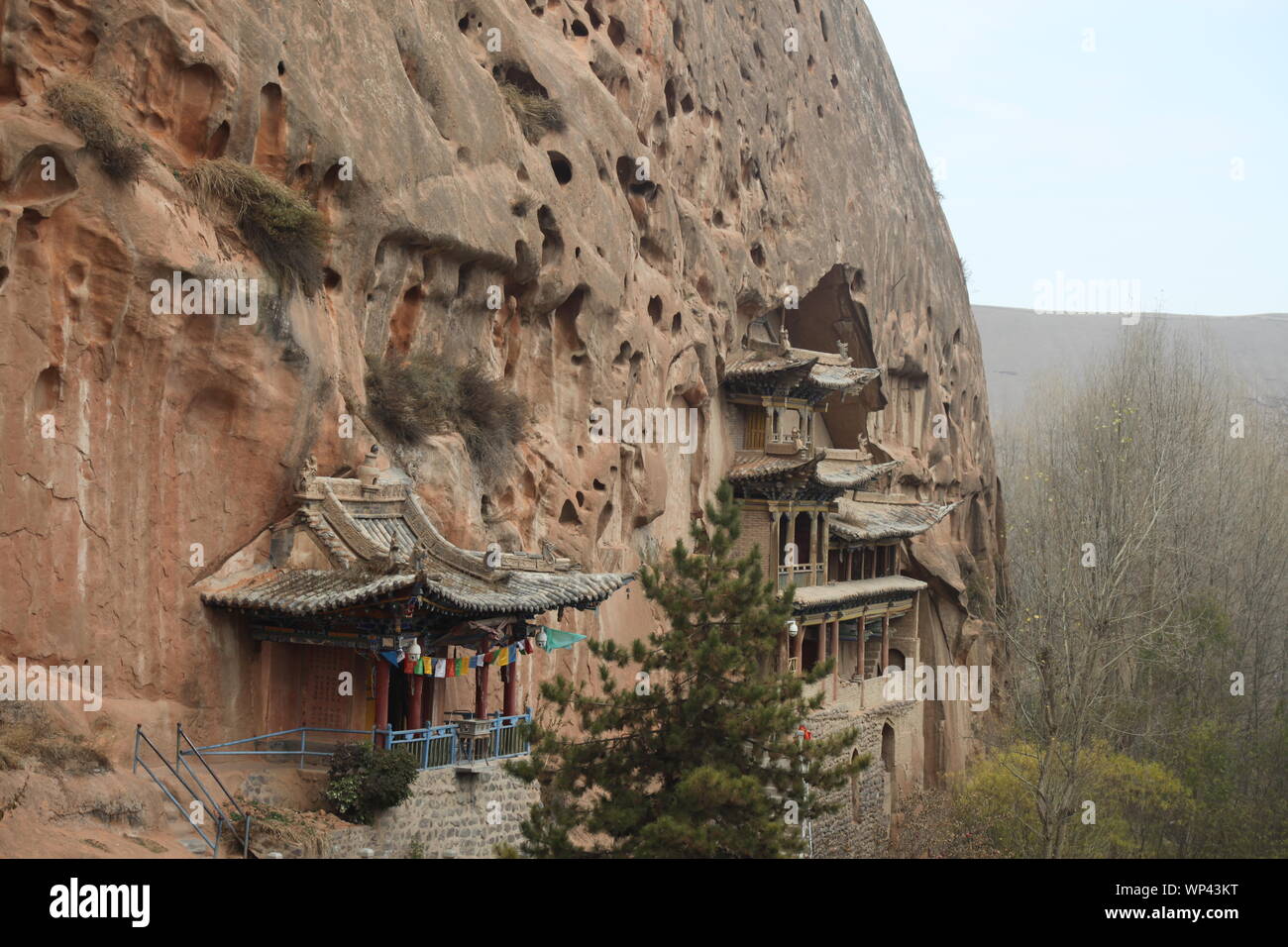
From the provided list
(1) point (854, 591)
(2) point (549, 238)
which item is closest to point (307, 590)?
(2) point (549, 238)

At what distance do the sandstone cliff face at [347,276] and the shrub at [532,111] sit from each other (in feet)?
0.56

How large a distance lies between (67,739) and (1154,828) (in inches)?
838

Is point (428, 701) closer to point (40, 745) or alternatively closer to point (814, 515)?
point (40, 745)

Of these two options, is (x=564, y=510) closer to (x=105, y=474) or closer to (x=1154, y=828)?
(x=105, y=474)

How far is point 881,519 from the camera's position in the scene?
1247 inches

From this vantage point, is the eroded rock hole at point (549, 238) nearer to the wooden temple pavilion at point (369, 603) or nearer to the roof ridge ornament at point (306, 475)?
the wooden temple pavilion at point (369, 603)

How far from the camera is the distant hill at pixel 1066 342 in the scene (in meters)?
108

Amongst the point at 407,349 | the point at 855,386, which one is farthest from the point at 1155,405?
the point at 407,349

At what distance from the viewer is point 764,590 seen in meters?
13.2

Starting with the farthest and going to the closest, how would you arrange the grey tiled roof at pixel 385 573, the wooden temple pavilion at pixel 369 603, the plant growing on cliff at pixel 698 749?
the wooden temple pavilion at pixel 369 603 → the grey tiled roof at pixel 385 573 → the plant growing on cliff at pixel 698 749

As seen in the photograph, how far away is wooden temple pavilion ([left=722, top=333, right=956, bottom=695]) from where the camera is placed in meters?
27.0

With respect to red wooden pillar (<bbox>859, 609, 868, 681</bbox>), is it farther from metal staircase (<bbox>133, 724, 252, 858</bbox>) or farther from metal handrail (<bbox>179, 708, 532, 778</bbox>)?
metal staircase (<bbox>133, 724, 252, 858</bbox>)

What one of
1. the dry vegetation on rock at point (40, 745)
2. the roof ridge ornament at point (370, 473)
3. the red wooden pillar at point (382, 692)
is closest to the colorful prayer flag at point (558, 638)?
the red wooden pillar at point (382, 692)

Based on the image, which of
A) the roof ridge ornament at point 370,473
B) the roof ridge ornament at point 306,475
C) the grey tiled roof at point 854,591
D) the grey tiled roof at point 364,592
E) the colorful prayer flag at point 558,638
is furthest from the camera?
the grey tiled roof at point 854,591
